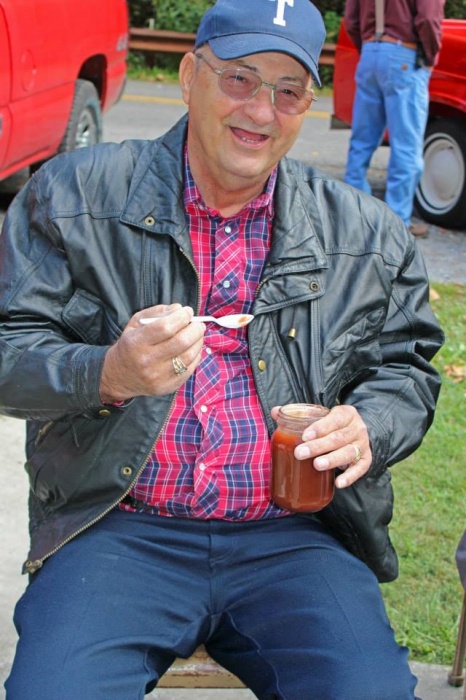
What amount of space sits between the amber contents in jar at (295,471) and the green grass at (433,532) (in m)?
1.18

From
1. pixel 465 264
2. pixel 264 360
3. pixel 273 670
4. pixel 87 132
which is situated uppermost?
pixel 264 360

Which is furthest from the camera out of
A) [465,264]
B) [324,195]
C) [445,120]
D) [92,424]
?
[445,120]

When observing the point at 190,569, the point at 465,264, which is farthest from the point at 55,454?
the point at 465,264

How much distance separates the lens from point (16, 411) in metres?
2.45

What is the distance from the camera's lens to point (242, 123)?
8.49ft

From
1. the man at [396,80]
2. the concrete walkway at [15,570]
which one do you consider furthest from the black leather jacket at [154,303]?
the man at [396,80]

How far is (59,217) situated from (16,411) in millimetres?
463

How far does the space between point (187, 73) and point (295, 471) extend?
107cm

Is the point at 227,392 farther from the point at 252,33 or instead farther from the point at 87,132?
the point at 87,132

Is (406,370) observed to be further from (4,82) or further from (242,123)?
(4,82)

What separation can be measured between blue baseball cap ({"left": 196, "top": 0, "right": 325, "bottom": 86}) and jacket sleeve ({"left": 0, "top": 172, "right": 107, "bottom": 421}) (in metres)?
0.55

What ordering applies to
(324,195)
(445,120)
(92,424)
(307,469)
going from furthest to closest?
1. (445,120)
2. (324,195)
3. (92,424)
4. (307,469)

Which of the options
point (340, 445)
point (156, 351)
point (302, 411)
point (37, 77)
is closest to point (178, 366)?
point (156, 351)

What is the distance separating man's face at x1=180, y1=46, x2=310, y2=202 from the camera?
2.57m
